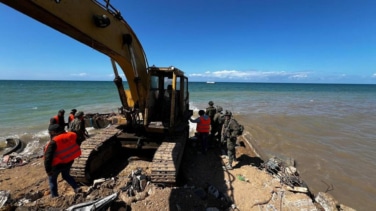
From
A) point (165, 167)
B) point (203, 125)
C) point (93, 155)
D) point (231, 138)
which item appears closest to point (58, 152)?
point (93, 155)

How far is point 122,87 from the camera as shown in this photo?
5.78 m

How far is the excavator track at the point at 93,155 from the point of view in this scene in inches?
201

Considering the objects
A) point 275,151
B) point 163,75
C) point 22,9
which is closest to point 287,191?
point 275,151

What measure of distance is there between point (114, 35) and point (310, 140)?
989cm

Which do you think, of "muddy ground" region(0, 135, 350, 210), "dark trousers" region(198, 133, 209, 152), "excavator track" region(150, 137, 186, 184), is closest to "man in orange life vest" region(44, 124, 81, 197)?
"muddy ground" region(0, 135, 350, 210)

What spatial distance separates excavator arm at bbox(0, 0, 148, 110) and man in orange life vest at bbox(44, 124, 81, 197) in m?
1.79

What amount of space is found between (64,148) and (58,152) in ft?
0.40

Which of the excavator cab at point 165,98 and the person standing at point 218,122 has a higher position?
the excavator cab at point 165,98

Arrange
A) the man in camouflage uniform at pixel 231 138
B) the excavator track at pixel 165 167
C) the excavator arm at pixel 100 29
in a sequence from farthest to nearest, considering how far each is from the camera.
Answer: the man in camouflage uniform at pixel 231 138
the excavator track at pixel 165 167
the excavator arm at pixel 100 29

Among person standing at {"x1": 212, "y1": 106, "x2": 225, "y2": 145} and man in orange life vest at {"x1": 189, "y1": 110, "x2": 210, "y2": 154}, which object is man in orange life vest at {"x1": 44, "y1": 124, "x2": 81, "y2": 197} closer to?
man in orange life vest at {"x1": 189, "y1": 110, "x2": 210, "y2": 154}

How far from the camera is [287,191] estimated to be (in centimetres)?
538

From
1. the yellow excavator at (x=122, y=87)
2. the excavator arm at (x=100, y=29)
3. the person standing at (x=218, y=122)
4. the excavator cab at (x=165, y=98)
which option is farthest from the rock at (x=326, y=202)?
the excavator arm at (x=100, y=29)

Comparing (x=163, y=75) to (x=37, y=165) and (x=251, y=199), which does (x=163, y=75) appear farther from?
(x=37, y=165)

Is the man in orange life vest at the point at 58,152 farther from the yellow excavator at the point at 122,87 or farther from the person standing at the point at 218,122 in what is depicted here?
the person standing at the point at 218,122
